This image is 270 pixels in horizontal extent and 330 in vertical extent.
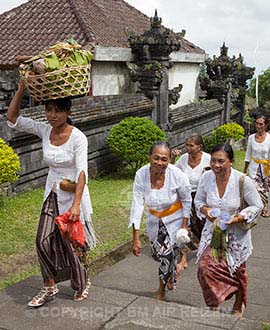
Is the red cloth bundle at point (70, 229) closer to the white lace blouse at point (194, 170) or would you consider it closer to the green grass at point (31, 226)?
the green grass at point (31, 226)

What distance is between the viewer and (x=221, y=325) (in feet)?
13.1

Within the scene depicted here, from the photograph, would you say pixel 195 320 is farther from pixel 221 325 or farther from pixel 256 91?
pixel 256 91

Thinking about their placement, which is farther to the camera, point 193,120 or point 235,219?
point 193,120

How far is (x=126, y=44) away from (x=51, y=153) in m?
11.5

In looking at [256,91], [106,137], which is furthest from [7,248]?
[256,91]

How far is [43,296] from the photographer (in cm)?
452

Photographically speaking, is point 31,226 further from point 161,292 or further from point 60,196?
point 60,196

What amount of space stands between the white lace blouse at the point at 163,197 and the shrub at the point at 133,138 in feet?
21.3

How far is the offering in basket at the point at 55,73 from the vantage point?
440 cm

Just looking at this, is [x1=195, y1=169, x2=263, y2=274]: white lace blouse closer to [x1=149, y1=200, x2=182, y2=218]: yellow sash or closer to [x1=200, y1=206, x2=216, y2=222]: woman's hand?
[x1=200, y1=206, x2=216, y2=222]: woman's hand

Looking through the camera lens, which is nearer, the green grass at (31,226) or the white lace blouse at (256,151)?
the green grass at (31,226)

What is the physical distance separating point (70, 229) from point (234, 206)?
1.39m

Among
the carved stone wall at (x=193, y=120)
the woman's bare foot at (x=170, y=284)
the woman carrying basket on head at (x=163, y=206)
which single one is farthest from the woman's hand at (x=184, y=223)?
the carved stone wall at (x=193, y=120)

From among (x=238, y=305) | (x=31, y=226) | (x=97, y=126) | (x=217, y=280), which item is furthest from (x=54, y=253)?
(x=97, y=126)
